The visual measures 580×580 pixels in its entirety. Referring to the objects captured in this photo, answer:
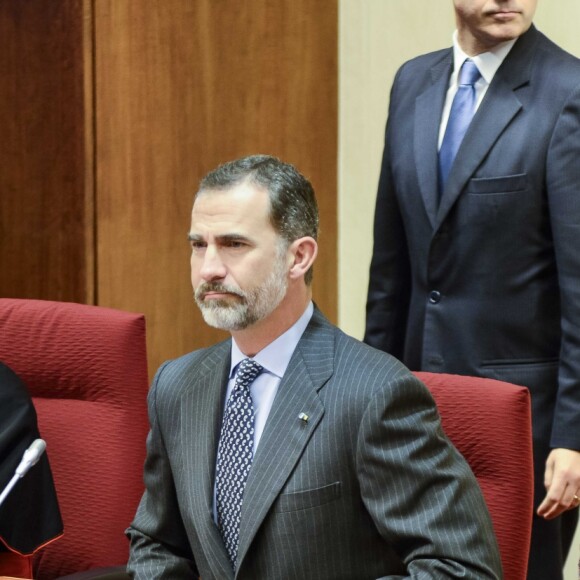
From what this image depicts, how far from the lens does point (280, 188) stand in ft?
5.36

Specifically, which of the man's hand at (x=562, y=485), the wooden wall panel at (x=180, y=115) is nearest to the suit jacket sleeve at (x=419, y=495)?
the man's hand at (x=562, y=485)

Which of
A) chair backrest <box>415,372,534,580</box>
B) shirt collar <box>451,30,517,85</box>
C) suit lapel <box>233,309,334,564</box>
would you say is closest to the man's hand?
chair backrest <box>415,372,534,580</box>

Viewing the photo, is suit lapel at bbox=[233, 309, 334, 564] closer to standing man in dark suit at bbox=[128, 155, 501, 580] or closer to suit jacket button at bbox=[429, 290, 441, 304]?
standing man in dark suit at bbox=[128, 155, 501, 580]

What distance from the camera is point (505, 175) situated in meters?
2.08

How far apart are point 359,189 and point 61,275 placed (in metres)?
0.87

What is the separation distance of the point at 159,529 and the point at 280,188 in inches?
20.0

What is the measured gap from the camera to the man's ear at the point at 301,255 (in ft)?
5.32

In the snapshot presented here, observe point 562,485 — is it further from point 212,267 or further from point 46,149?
point 46,149

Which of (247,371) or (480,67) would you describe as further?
(480,67)

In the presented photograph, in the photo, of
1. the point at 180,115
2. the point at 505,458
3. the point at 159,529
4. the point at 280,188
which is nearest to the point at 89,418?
the point at 159,529

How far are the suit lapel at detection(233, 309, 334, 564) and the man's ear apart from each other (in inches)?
3.8

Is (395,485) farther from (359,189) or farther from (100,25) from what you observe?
(359,189)

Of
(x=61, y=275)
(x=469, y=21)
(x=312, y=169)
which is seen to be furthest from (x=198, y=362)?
(x=312, y=169)

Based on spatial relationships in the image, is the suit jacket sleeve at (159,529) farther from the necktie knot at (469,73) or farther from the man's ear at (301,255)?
the necktie knot at (469,73)
